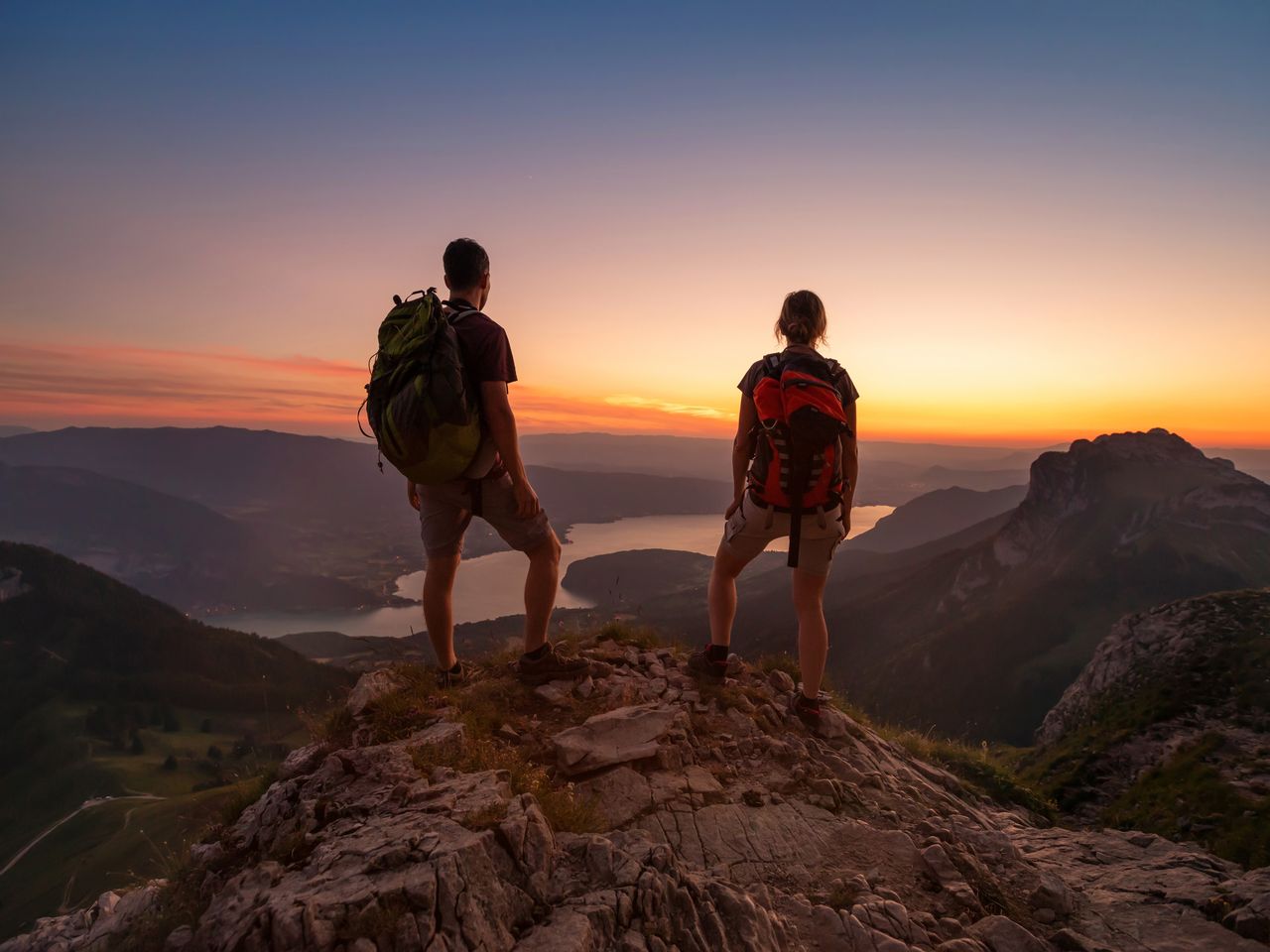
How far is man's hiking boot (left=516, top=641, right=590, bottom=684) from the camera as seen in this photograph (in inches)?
221

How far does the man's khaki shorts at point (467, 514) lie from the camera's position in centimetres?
475

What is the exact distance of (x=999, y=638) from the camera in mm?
74500

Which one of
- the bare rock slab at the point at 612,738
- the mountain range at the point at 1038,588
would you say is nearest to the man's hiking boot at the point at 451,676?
the bare rock slab at the point at 612,738

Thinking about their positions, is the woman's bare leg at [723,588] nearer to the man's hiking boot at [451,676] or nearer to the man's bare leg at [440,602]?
the man's bare leg at [440,602]

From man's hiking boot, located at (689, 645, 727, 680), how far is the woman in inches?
34.2

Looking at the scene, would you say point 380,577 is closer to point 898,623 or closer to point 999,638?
point 898,623

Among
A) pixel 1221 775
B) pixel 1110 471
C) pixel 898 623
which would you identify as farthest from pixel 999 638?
pixel 1221 775

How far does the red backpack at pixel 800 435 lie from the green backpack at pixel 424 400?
2.36 meters

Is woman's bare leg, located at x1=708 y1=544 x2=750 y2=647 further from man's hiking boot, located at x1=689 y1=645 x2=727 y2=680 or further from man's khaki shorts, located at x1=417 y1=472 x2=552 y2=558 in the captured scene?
man's khaki shorts, located at x1=417 y1=472 x2=552 y2=558

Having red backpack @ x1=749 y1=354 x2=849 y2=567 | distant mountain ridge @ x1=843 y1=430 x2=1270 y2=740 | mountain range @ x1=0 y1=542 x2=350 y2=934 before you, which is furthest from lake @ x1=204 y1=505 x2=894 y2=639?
red backpack @ x1=749 y1=354 x2=849 y2=567

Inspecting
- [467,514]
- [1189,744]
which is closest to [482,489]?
[467,514]

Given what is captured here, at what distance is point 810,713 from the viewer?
5.64 m

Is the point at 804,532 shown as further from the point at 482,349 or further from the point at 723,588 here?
the point at 482,349

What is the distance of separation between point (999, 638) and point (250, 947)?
8891 cm
